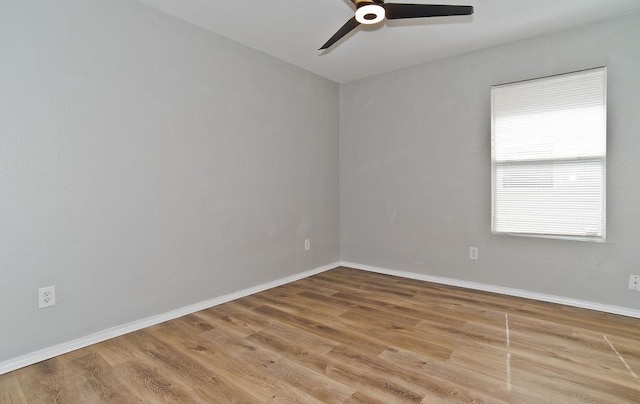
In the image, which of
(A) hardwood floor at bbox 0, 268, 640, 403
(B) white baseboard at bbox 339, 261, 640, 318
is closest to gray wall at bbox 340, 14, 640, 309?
(B) white baseboard at bbox 339, 261, 640, 318

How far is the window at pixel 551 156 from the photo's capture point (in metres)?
2.76

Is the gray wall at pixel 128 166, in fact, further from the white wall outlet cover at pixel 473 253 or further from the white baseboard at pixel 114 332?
the white wall outlet cover at pixel 473 253

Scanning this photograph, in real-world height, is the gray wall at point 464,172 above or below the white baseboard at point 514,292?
above

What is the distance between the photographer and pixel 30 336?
204 centimetres

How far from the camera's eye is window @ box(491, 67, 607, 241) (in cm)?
276

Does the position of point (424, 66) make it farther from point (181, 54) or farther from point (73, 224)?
point (73, 224)

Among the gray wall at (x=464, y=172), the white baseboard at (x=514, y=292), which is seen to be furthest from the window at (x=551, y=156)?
the white baseboard at (x=514, y=292)

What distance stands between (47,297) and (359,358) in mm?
1978

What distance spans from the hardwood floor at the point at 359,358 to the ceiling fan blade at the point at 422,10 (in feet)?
6.85

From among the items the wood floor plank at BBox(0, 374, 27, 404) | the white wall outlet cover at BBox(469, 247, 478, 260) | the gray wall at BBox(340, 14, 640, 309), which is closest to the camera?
the wood floor plank at BBox(0, 374, 27, 404)

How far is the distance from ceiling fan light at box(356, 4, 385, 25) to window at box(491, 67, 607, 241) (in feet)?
5.73

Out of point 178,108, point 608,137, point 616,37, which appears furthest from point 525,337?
point 178,108

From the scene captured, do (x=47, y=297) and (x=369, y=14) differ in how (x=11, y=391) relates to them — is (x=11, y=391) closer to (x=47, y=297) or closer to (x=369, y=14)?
(x=47, y=297)

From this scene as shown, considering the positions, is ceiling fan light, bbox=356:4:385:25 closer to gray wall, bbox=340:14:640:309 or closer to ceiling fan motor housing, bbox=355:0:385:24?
ceiling fan motor housing, bbox=355:0:385:24
